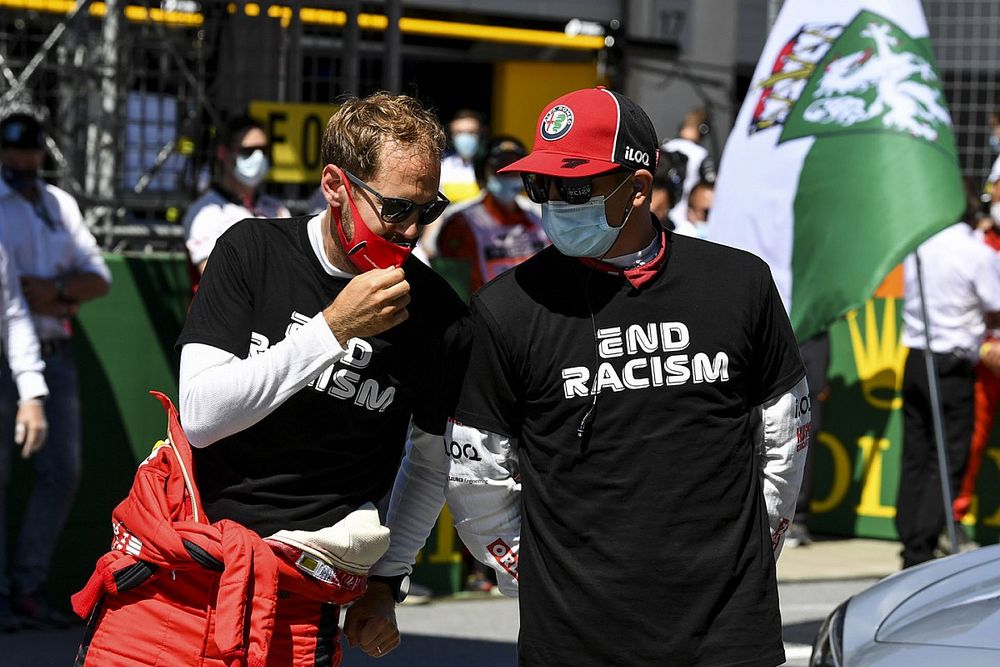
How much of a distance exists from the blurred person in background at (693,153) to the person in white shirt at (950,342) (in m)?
1.72

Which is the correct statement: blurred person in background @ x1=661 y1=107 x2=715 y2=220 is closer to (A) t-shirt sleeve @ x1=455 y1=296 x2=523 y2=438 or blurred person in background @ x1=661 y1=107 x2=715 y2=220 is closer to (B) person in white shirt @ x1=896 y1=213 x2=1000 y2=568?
(B) person in white shirt @ x1=896 y1=213 x2=1000 y2=568

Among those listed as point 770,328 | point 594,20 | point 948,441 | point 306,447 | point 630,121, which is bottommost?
point 948,441

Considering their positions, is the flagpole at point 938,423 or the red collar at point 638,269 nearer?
the red collar at point 638,269

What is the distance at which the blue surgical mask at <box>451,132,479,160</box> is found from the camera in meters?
9.82

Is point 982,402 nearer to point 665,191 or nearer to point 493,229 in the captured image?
point 665,191

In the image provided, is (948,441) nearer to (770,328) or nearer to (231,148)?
(231,148)

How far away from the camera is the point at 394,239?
3059mm

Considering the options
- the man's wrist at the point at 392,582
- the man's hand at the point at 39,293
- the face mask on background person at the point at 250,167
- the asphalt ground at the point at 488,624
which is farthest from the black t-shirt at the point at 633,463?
the face mask on background person at the point at 250,167

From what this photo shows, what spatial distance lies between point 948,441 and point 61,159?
4870 millimetres

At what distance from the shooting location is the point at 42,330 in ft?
20.5

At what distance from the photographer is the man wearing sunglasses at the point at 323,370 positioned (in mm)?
3033

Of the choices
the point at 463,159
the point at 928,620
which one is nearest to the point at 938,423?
the point at 928,620

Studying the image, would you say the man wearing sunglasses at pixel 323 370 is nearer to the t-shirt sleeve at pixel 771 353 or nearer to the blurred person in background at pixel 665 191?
the t-shirt sleeve at pixel 771 353

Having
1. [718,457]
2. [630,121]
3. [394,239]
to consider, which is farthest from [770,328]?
[394,239]
